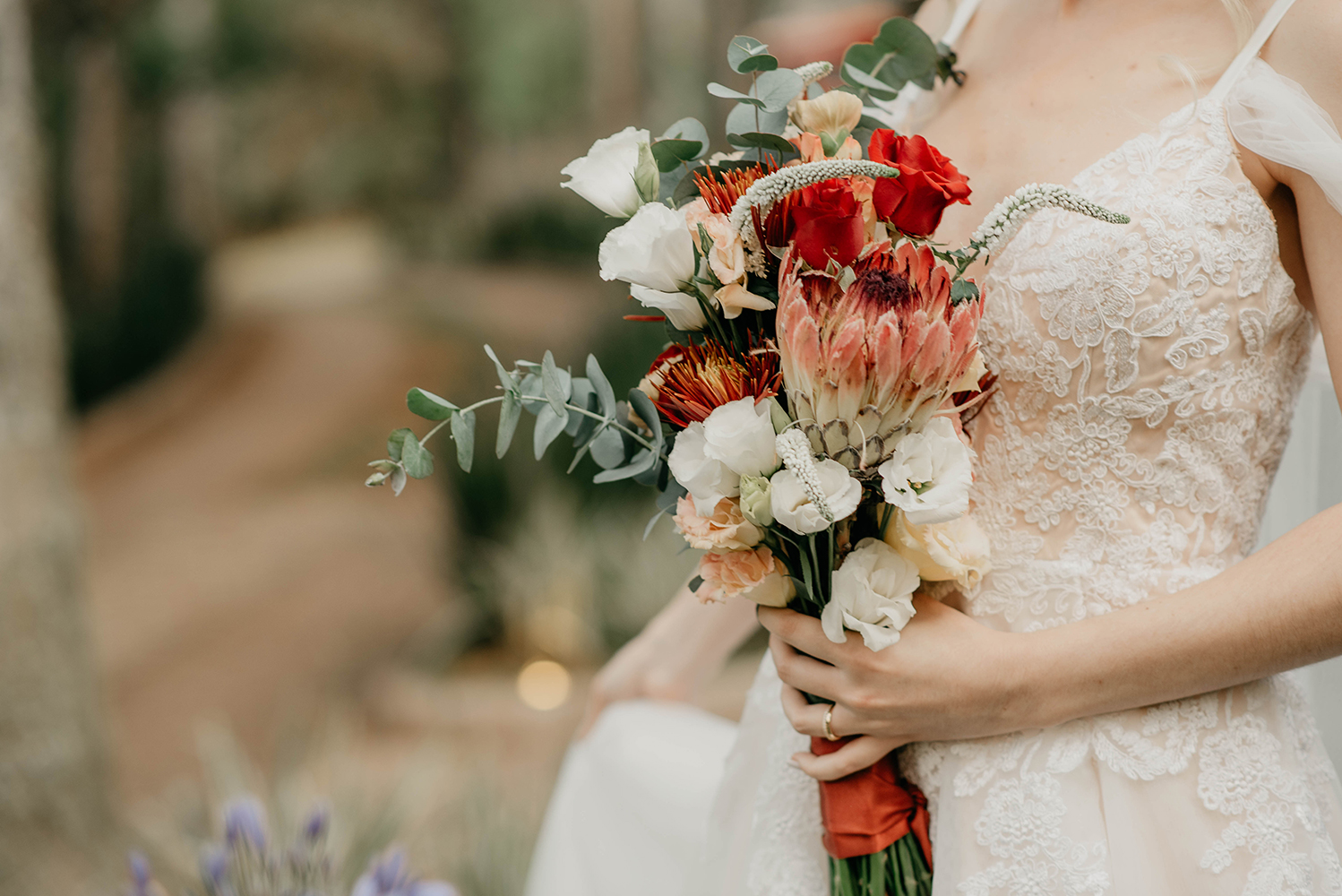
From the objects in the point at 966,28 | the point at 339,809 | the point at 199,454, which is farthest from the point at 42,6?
the point at 966,28

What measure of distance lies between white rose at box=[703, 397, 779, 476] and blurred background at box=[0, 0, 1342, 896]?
1020 millimetres

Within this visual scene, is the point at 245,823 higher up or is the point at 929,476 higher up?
the point at 929,476

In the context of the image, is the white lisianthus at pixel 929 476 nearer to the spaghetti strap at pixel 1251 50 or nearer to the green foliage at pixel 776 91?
the green foliage at pixel 776 91

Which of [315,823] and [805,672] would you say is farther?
[315,823]

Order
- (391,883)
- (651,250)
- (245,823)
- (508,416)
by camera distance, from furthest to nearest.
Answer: (245,823), (391,883), (508,416), (651,250)

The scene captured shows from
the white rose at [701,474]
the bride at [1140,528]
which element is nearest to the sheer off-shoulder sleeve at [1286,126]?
the bride at [1140,528]

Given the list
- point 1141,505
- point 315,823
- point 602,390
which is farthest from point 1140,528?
point 315,823

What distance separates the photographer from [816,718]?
1.09 m

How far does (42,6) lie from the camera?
1052 centimetres

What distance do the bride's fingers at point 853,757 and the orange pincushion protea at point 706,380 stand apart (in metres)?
0.39

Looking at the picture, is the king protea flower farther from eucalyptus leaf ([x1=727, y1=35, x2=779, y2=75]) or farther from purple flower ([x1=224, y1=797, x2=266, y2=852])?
purple flower ([x1=224, y1=797, x2=266, y2=852])

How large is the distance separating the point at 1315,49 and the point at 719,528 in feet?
2.50

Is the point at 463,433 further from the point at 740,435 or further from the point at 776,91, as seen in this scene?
the point at 776,91

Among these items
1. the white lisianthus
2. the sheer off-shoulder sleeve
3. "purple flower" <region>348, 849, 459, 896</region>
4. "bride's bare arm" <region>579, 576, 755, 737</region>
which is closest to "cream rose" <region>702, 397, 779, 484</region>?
the white lisianthus
